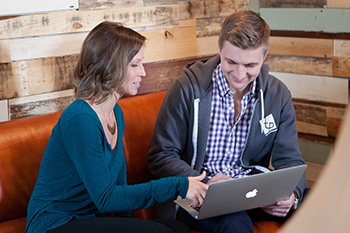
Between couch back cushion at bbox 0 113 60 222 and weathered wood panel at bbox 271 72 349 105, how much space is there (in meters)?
1.82

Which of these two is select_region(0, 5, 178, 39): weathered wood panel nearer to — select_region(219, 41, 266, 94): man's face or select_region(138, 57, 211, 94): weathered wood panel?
select_region(138, 57, 211, 94): weathered wood panel

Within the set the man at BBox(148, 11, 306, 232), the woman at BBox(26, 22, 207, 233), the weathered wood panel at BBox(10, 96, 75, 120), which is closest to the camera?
the woman at BBox(26, 22, 207, 233)

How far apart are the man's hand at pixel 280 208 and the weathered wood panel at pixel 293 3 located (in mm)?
1476

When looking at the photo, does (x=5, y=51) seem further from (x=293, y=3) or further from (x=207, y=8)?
(x=293, y=3)

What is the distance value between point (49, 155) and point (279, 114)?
105 cm

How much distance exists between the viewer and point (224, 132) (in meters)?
2.07

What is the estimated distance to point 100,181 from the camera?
1.56 metres

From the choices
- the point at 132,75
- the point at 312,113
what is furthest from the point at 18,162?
the point at 312,113

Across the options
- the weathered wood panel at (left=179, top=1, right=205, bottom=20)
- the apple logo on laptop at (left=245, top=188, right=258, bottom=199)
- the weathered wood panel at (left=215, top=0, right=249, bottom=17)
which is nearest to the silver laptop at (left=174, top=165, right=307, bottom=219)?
the apple logo on laptop at (left=245, top=188, right=258, bottom=199)

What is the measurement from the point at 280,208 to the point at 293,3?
5.38 feet

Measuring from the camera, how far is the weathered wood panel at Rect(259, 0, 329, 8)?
115 inches

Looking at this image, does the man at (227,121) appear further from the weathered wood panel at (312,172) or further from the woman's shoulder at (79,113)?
the weathered wood panel at (312,172)

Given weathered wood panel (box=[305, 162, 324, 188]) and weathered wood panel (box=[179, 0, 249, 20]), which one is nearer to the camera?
weathered wood panel (box=[179, 0, 249, 20])

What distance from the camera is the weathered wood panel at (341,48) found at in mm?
2838
